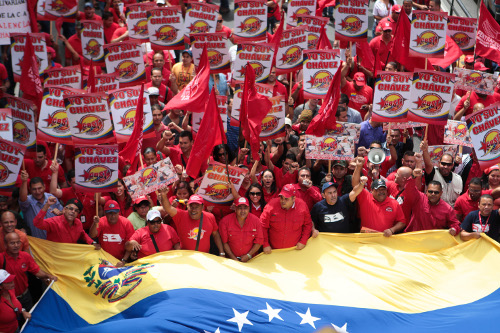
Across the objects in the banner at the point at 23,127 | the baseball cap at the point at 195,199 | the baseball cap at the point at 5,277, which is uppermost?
the banner at the point at 23,127

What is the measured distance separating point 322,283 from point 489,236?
2.34 meters

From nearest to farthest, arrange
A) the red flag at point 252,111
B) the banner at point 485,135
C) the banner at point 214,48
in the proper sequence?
the red flag at point 252,111 < the banner at point 485,135 < the banner at point 214,48

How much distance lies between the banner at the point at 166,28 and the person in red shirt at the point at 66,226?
4752 mm

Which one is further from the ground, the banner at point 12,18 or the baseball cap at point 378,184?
the banner at point 12,18

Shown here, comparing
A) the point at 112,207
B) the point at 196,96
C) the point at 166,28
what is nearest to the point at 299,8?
the point at 166,28

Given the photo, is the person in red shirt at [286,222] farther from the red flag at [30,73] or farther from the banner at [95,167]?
the red flag at [30,73]

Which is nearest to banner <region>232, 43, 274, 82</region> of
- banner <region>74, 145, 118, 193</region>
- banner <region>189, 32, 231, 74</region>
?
banner <region>189, 32, 231, 74</region>

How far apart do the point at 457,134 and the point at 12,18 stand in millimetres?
7634

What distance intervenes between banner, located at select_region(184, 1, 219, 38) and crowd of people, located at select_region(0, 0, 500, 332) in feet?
6.72

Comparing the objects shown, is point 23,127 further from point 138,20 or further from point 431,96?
point 431,96

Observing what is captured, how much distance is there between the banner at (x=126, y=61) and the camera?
538 inches

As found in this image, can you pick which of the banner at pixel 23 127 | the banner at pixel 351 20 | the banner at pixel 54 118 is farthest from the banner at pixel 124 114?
the banner at pixel 351 20

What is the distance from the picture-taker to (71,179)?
11.3 meters

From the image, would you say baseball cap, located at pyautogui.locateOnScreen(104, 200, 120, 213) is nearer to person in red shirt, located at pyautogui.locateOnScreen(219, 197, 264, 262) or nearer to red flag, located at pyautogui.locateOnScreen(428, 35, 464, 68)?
person in red shirt, located at pyautogui.locateOnScreen(219, 197, 264, 262)
